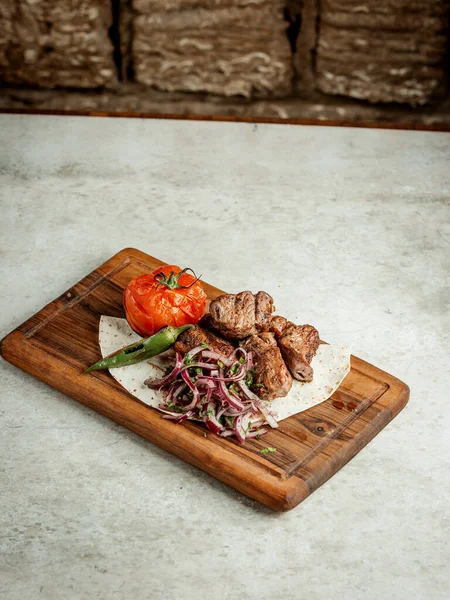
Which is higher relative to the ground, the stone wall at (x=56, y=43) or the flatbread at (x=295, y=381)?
the stone wall at (x=56, y=43)

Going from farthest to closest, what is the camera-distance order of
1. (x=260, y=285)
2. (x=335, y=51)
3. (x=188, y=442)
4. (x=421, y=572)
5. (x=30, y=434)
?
(x=335, y=51) → (x=260, y=285) → (x=30, y=434) → (x=188, y=442) → (x=421, y=572)

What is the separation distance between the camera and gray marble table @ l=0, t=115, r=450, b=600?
221 cm

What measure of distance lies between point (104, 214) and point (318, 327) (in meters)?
1.07

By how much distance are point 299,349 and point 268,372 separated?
136mm

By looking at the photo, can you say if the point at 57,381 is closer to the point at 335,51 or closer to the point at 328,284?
the point at 328,284

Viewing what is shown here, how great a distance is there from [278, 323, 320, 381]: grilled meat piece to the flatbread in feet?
0.13

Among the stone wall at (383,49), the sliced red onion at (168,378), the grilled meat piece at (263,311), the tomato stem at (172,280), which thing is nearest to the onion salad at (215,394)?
the sliced red onion at (168,378)

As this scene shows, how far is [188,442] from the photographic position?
239cm

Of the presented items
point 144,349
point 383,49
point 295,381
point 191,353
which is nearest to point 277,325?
point 295,381

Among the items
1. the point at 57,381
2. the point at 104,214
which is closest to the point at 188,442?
the point at 57,381

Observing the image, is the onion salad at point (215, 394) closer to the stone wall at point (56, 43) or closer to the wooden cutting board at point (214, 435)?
the wooden cutting board at point (214, 435)

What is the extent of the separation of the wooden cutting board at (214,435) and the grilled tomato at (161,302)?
17cm

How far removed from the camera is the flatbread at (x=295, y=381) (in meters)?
2.51

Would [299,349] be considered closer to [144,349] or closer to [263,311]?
[263,311]
